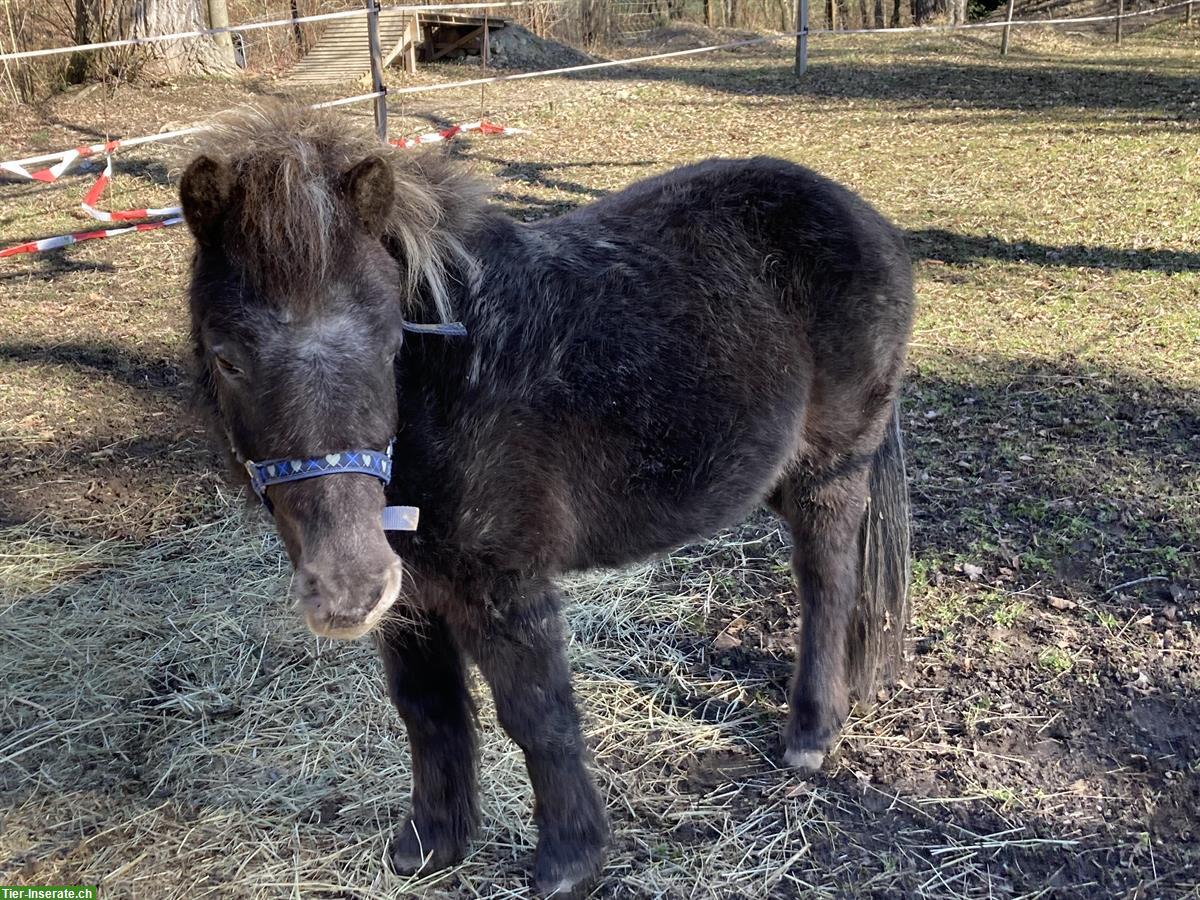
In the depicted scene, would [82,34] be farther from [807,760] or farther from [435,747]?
[807,760]

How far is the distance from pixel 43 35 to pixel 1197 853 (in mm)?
14673

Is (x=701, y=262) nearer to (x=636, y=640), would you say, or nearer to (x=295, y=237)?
(x=295, y=237)

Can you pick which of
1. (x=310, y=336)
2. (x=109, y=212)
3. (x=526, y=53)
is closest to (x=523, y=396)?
(x=310, y=336)

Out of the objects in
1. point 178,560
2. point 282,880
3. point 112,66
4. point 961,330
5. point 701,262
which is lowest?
point 282,880

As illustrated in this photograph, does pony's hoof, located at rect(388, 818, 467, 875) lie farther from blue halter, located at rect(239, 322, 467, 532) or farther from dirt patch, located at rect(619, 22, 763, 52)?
dirt patch, located at rect(619, 22, 763, 52)

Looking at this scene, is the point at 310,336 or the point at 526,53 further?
the point at 526,53

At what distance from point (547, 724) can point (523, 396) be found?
2.80 feet

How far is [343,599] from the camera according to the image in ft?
5.86

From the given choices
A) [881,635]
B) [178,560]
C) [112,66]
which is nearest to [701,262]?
[881,635]

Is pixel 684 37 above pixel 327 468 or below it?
above

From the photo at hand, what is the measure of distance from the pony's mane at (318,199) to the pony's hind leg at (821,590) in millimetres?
1423

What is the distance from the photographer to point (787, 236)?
278 centimetres

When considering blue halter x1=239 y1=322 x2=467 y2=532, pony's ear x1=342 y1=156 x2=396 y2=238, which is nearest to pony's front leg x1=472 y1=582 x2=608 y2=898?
blue halter x1=239 y1=322 x2=467 y2=532

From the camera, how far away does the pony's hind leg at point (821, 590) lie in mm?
3062
